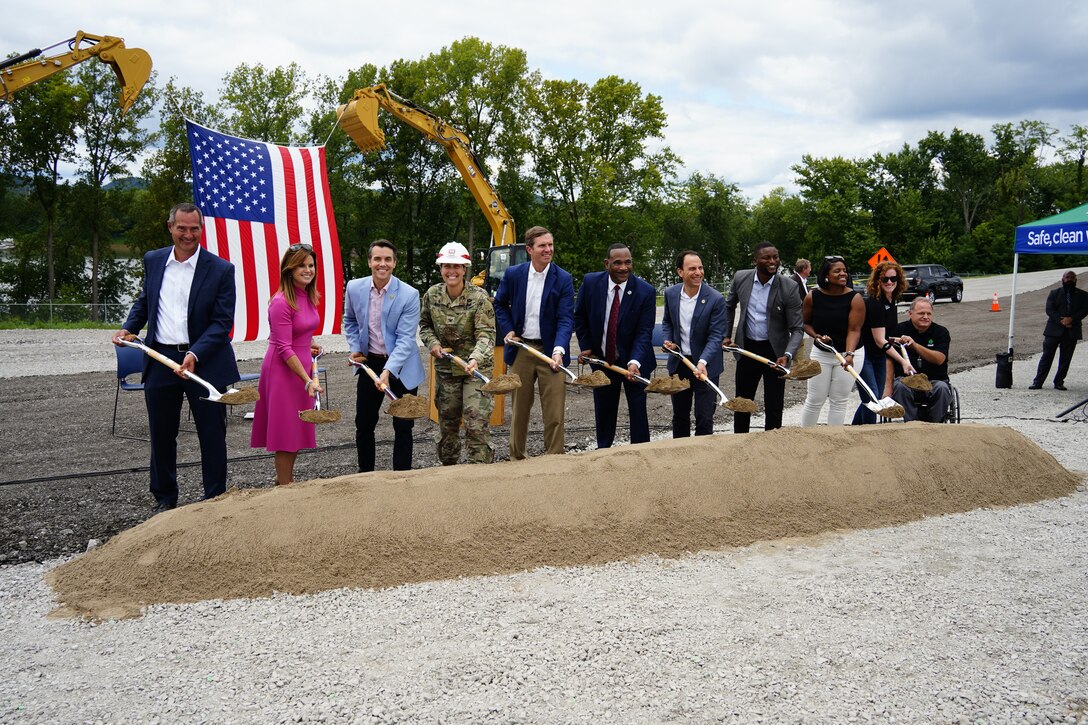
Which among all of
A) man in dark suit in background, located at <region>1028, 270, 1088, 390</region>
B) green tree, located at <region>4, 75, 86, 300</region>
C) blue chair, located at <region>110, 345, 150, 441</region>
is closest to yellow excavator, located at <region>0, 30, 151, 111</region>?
blue chair, located at <region>110, 345, 150, 441</region>

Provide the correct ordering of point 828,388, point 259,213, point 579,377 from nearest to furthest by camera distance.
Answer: point 579,377
point 828,388
point 259,213

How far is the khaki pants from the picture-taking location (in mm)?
5527

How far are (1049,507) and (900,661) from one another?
2.92m

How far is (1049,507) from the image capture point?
16.6 feet

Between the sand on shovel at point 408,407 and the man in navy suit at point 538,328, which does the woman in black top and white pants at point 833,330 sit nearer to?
the man in navy suit at point 538,328

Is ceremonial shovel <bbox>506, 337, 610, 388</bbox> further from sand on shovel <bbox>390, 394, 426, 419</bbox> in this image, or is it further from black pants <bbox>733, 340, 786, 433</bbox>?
black pants <bbox>733, 340, 786, 433</bbox>

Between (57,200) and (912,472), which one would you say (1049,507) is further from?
(57,200)

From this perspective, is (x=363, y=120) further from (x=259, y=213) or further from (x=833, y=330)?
(x=833, y=330)

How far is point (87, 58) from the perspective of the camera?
1035 cm

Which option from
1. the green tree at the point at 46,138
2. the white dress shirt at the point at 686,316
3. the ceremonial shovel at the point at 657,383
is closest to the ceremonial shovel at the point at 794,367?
the white dress shirt at the point at 686,316

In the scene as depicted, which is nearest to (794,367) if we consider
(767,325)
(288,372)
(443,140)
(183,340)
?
(767,325)

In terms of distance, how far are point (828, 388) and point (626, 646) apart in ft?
12.4

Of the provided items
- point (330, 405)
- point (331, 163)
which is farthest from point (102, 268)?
point (330, 405)

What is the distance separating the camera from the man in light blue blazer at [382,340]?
505 centimetres
